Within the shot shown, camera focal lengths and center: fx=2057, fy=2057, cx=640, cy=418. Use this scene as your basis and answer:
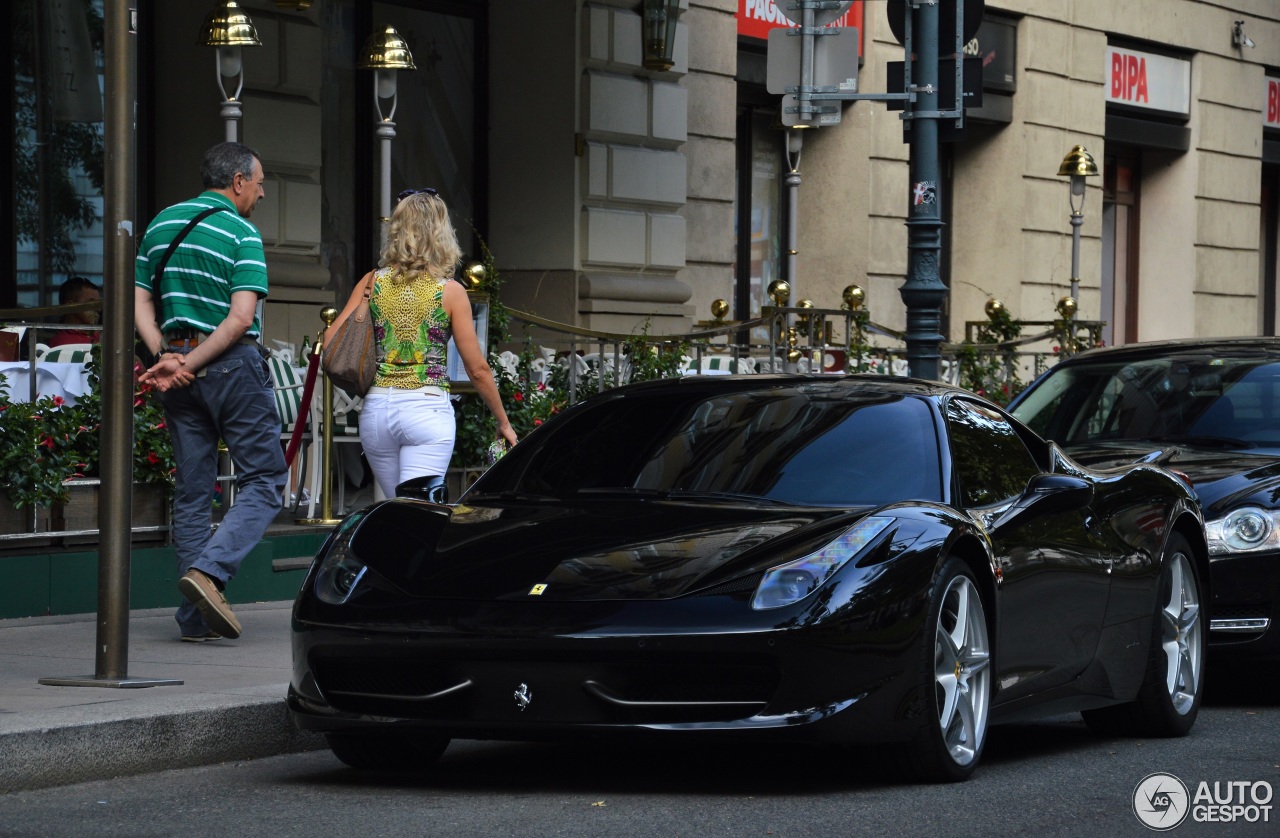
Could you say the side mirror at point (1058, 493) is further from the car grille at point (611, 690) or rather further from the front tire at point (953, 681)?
the car grille at point (611, 690)

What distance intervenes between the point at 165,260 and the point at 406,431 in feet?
3.74

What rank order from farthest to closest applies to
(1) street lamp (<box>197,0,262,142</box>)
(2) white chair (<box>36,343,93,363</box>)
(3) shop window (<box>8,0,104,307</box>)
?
(3) shop window (<box>8,0,104,307</box>), (1) street lamp (<box>197,0,262,142</box>), (2) white chair (<box>36,343,93,363</box>)

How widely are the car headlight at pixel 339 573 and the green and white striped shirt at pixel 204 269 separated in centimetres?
210

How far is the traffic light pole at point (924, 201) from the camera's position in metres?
11.2

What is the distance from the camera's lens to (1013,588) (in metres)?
6.25

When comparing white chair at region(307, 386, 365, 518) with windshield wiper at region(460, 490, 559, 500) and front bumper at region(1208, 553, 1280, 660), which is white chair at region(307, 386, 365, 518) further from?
front bumper at region(1208, 553, 1280, 660)

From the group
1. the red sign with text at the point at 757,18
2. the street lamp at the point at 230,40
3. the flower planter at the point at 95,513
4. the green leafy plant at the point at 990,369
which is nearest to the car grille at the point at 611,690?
the flower planter at the point at 95,513

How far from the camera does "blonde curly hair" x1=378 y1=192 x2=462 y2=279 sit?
26.6 feet

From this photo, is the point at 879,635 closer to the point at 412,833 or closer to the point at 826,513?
the point at 826,513

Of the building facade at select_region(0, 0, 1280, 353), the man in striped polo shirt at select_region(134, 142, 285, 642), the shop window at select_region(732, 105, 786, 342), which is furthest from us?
the shop window at select_region(732, 105, 786, 342)

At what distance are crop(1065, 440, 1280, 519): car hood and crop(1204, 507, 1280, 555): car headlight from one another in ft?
0.13

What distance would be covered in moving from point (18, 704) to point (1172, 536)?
3986 mm

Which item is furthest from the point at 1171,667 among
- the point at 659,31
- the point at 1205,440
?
the point at 659,31

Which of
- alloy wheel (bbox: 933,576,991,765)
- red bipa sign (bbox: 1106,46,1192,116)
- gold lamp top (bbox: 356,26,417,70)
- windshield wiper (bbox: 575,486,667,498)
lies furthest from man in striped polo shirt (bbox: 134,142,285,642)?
red bipa sign (bbox: 1106,46,1192,116)
